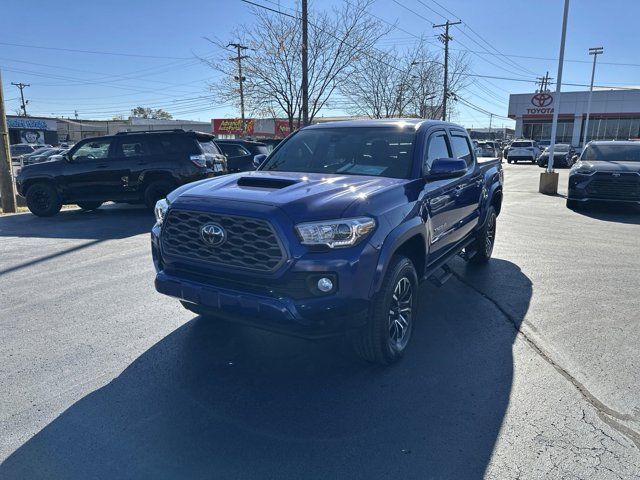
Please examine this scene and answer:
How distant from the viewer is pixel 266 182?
3.61 metres

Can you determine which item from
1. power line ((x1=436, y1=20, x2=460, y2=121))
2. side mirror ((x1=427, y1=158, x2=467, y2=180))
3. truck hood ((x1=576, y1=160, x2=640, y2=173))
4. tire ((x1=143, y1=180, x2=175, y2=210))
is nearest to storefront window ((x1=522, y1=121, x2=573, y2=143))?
power line ((x1=436, y1=20, x2=460, y2=121))

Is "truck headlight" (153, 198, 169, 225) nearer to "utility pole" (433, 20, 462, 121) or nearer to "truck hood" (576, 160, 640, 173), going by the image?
"truck hood" (576, 160, 640, 173)

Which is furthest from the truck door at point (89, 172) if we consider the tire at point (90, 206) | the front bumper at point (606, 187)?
the front bumper at point (606, 187)

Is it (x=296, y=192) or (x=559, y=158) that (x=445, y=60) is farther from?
(x=296, y=192)

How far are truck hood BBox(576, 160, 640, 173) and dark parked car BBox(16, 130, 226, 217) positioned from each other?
29.4ft

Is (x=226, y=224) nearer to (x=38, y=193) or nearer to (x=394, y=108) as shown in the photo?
(x=38, y=193)

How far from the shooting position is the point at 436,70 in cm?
3284

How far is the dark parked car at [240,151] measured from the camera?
1414 cm

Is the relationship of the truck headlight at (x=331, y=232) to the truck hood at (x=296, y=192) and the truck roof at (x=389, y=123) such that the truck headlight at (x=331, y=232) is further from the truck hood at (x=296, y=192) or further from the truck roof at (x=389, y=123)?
the truck roof at (x=389, y=123)

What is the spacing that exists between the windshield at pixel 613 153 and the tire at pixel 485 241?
7201 millimetres

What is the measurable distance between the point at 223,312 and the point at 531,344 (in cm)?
266

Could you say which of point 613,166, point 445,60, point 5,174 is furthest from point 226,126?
point 613,166

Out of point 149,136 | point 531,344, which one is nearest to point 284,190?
point 531,344

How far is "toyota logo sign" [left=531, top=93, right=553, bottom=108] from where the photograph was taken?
141ft
